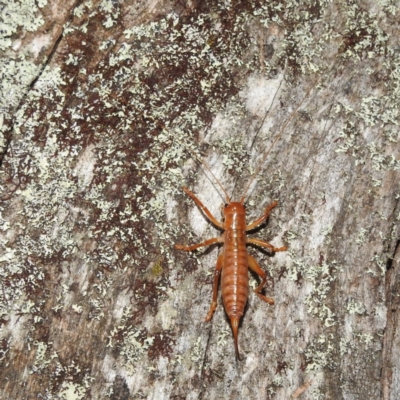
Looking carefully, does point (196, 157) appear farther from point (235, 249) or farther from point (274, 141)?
point (235, 249)

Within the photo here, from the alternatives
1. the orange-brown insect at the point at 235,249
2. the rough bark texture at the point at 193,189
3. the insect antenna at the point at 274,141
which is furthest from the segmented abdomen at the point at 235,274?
the insect antenna at the point at 274,141

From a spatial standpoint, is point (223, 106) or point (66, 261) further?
point (223, 106)

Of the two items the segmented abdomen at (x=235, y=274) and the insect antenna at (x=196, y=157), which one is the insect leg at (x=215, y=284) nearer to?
the segmented abdomen at (x=235, y=274)

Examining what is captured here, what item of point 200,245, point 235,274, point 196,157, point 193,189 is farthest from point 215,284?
point 196,157

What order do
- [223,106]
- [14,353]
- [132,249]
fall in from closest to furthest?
[14,353] → [132,249] → [223,106]

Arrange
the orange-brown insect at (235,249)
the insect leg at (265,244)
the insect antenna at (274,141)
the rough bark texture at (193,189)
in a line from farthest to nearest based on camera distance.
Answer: the insect antenna at (274,141)
the insect leg at (265,244)
the orange-brown insect at (235,249)
the rough bark texture at (193,189)

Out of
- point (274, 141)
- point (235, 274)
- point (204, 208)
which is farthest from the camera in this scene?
point (274, 141)

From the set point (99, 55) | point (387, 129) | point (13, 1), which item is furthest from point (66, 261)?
point (387, 129)

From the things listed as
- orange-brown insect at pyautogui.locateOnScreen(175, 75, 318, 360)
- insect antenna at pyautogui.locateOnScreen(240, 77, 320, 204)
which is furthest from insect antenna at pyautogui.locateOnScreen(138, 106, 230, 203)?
insect antenna at pyautogui.locateOnScreen(240, 77, 320, 204)

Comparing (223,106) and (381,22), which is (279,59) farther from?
(381,22)
